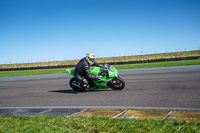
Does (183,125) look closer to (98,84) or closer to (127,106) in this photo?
(127,106)

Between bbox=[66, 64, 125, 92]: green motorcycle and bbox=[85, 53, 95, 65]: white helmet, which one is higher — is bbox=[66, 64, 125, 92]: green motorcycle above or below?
below

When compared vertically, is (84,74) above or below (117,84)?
above

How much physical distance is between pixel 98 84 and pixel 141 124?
5.71 meters

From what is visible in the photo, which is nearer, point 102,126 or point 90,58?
point 102,126

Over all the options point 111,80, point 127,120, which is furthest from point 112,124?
point 111,80

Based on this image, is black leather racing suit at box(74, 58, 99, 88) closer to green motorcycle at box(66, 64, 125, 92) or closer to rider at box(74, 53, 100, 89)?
rider at box(74, 53, 100, 89)

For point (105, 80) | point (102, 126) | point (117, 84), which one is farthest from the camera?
point (117, 84)

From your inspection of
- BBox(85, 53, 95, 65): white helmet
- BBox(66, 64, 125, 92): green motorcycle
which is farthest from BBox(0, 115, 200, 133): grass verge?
BBox(85, 53, 95, 65): white helmet

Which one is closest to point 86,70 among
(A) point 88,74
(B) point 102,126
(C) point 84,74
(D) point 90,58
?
(A) point 88,74

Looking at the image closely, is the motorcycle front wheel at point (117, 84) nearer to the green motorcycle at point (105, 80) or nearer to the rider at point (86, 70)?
the green motorcycle at point (105, 80)

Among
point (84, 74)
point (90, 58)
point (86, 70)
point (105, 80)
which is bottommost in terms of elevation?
point (105, 80)

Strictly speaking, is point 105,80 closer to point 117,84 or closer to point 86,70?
point 117,84

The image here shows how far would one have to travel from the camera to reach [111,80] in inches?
380

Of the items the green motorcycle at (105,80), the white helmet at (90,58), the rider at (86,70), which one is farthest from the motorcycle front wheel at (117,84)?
the white helmet at (90,58)
